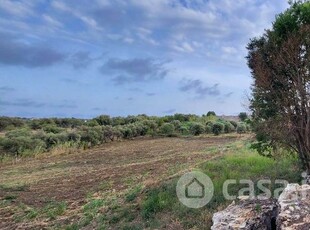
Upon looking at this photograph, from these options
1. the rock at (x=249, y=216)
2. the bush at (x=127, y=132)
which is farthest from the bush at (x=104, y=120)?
the rock at (x=249, y=216)

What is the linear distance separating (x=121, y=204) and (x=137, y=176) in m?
3.17

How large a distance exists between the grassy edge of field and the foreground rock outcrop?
866 mm

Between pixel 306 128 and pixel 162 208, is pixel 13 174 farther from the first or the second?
pixel 306 128

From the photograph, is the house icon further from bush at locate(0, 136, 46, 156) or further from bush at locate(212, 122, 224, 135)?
bush at locate(212, 122, 224, 135)

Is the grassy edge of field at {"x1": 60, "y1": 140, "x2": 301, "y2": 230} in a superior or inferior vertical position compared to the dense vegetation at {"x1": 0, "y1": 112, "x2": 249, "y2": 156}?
inferior

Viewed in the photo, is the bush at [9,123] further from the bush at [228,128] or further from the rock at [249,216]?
the rock at [249,216]

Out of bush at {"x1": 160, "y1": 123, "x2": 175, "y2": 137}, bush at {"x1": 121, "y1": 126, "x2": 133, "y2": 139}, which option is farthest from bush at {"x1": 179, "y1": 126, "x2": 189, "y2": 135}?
bush at {"x1": 121, "y1": 126, "x2": 133, "y2": 139}

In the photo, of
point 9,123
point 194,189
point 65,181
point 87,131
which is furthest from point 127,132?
point 194,189

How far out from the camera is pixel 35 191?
9.74 metres

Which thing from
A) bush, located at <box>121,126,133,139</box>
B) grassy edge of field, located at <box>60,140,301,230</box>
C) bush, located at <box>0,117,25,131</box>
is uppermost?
bush, located at <box>0,117,25,131</box>

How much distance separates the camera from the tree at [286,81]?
642 centimetres

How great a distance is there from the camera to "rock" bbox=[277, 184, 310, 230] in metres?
3.90

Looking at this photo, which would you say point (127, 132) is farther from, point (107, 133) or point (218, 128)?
point (218, 128)

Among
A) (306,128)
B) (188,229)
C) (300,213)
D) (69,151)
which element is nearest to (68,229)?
(188,229)
